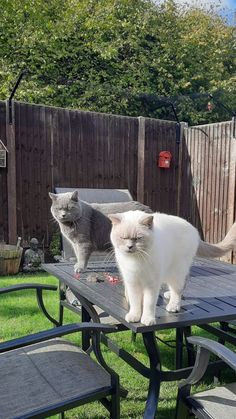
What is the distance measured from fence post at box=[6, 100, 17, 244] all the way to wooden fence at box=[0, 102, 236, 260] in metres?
0.01

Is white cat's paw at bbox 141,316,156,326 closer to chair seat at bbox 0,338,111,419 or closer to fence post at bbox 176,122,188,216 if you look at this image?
chair seat at bbox 0,338,111,419

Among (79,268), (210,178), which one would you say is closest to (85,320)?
(79,268)

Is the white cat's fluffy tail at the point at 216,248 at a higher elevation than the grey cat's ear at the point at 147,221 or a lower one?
lower

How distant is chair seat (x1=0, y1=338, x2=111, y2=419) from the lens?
1.36m

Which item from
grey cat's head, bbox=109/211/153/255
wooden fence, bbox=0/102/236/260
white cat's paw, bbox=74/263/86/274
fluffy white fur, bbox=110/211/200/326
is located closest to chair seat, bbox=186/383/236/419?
fluffy white fur, bbox=110/211/200/326

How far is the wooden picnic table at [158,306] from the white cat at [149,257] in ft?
0.25

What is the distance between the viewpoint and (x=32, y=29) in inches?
301

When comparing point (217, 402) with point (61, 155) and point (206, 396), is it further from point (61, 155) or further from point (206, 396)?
point (61, 155)

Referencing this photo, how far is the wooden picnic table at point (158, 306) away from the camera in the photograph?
153 centimetres

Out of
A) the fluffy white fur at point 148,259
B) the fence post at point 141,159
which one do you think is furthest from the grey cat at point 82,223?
the fence post at point 141,159

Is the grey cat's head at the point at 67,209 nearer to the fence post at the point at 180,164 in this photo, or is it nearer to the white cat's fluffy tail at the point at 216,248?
the white cat's fluffy tail at the point at 216,248

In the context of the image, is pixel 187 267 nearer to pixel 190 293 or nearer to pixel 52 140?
pixel 190 293

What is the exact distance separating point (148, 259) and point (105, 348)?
147 cm

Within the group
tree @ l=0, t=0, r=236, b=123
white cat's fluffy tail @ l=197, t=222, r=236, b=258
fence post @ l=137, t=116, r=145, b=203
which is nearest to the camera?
white cat's fluffy tail @ l=197, t=222, r=236, b=258
